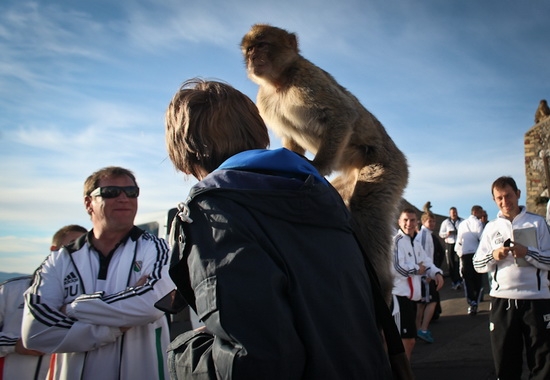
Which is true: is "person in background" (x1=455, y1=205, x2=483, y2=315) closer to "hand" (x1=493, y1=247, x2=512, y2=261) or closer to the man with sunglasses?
"hand" (x1=493, y1=247, x2=512, y2=261)

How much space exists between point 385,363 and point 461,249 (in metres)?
8.44

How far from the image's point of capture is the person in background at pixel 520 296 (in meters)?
3.96

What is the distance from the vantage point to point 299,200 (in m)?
1.29

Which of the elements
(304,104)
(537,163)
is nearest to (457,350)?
(304,104)

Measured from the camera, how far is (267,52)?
104 inches

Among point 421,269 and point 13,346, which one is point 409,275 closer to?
point 421,269

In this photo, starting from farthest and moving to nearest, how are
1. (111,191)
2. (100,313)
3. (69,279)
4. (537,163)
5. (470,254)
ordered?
(537,163)
(470,254)
(111,191)
(69,279)
(100,313)

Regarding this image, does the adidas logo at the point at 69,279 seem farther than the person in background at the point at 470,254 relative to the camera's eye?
No

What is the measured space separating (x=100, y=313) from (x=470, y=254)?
8.19m

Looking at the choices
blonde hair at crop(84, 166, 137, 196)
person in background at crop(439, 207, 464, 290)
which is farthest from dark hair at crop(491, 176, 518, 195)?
person in background at crop(439, 207, 464, 290)

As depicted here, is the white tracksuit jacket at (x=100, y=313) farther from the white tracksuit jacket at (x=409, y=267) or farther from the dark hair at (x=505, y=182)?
the white tracksuit jacket at (x=409, y=267)

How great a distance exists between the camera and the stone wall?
1303cm

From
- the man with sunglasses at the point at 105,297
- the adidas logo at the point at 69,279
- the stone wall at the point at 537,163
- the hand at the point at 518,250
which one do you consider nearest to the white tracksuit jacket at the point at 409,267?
the hand at the point at 518,250

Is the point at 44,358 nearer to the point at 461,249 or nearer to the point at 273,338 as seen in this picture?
the point at 273,338
